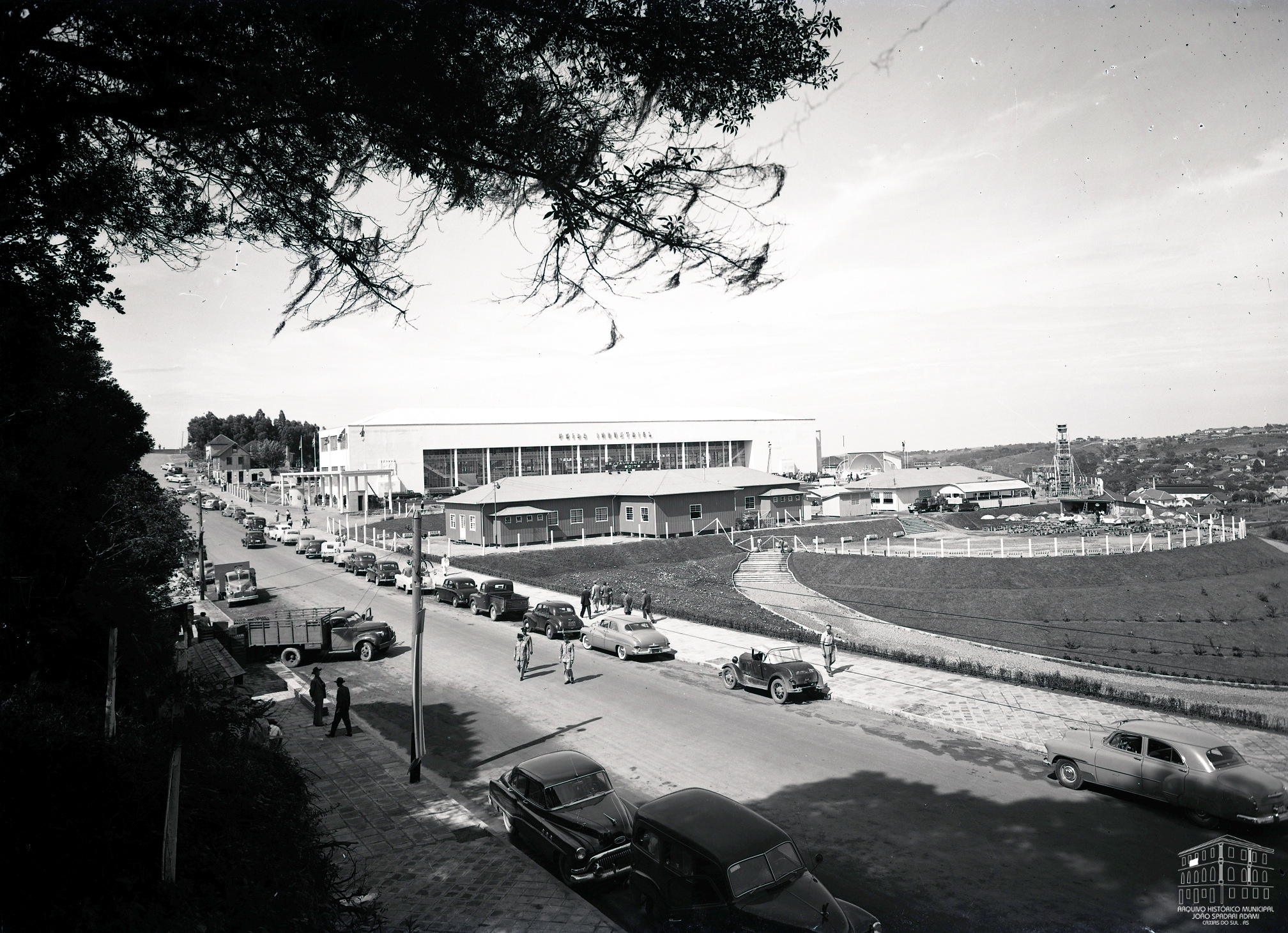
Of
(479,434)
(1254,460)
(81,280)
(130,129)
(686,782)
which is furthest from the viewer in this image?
(1254,460)

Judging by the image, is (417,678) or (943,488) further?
(943,488)

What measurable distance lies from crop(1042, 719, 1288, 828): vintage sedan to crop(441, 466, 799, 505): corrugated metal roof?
4076 cm

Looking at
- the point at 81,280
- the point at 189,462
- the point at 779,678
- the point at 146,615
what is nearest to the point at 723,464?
the point at 779,678

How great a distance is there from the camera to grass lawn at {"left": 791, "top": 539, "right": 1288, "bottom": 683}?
27.9 metres

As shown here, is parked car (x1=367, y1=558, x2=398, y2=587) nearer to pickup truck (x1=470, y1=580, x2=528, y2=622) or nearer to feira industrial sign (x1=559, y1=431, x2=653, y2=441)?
pickup truck (x1=470, y1=580, x2=528, y2=622)

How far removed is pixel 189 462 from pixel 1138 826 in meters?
182

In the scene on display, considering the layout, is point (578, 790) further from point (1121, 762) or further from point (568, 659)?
point (568, 659)

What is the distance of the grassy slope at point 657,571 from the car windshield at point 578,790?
1683 cm

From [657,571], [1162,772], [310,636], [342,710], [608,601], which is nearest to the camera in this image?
[1162,772]

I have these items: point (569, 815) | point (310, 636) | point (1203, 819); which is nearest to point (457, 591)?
point (310, 636)

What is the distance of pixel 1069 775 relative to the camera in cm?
1126

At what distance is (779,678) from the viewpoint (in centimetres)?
1661

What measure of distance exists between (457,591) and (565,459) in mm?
45474

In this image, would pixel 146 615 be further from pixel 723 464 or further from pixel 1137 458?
pixel 1137 458
